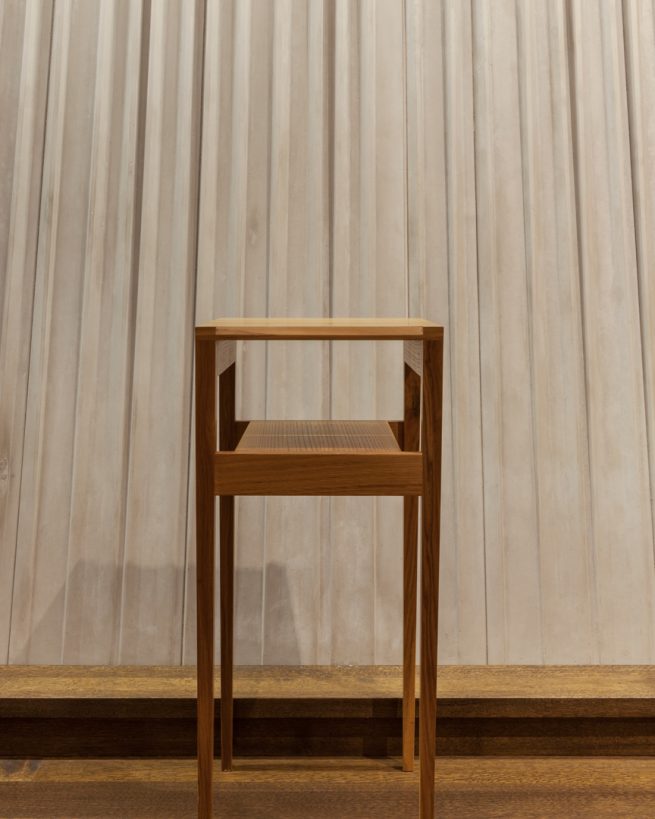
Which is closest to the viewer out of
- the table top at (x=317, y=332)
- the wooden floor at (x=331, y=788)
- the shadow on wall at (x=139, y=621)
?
the table top at (x=317, y=332)

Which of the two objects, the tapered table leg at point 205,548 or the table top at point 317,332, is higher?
the table top at point 317,332

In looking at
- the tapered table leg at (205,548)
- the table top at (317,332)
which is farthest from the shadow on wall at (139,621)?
the table top at (317,332)

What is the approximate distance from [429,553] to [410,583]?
0.31 meters

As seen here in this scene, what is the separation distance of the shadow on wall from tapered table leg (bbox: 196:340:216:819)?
50 centimetres

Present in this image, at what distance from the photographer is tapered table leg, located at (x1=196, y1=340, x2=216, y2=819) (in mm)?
954

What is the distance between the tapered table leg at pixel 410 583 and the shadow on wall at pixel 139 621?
1.04 ft

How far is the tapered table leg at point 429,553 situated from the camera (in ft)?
3.16

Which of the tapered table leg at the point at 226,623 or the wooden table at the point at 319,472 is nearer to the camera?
the wooden table at the point at 319,472

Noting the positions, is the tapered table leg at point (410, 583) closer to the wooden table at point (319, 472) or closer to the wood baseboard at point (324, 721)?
the wood baseboard at point (324, 721)

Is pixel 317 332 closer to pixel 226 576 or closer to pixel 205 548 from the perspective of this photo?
pixel 205 548

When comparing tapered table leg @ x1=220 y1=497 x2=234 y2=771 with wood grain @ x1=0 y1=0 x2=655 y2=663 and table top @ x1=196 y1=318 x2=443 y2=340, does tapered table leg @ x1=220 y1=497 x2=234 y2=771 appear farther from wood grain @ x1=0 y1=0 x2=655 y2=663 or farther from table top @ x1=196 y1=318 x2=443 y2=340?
table top @ x1=196 y1=318 x2=443 y2=340

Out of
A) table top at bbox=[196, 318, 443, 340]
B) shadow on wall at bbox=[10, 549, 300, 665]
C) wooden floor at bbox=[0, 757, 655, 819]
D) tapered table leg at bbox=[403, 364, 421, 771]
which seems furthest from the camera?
shadow on wall at bbox=[10, 549, 300, 665]

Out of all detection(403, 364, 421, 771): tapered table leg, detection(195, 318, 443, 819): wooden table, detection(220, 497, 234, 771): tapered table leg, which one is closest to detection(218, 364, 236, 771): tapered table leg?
detection(220, 497, 234, 771): tapered table leg

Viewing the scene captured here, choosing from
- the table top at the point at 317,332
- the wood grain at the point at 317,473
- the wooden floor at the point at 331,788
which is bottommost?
the wooden floor at the point at 331,788
